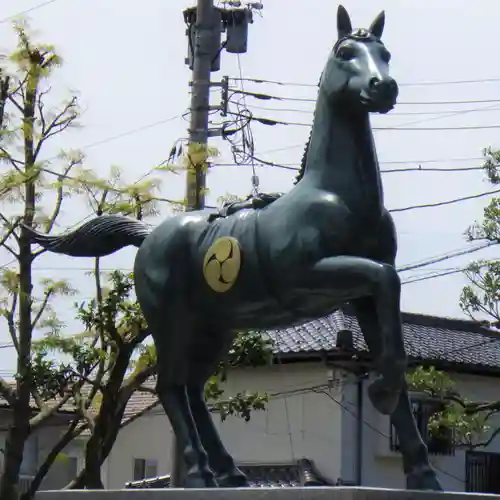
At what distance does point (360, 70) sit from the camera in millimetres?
5117

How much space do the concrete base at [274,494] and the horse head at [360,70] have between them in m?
1.57

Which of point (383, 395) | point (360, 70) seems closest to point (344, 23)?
point (360, 70)

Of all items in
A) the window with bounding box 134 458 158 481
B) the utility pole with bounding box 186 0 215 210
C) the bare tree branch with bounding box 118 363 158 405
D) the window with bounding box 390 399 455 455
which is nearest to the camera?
the bare tree branch with bounding box 118 363 158 405

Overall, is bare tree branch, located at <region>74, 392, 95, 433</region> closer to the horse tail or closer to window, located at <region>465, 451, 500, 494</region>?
the horse tail

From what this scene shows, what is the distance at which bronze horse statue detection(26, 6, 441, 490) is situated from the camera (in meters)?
5.00

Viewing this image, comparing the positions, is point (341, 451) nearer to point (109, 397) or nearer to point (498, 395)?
point (498, 395)

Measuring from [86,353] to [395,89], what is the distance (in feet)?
23.0

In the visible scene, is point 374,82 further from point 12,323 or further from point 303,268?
point 12,323

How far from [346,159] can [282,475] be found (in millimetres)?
16059

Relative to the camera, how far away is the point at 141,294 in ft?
19.2

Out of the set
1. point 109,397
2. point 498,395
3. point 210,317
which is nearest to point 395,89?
point 210,317

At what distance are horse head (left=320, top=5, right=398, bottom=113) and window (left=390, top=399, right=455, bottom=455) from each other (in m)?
6.69

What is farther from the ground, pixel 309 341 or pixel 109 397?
pixel 309 341

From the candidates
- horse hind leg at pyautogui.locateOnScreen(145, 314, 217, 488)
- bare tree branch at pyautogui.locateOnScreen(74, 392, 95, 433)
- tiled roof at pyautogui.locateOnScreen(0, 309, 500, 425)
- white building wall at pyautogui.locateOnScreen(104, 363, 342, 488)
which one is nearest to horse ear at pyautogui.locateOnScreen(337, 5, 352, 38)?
horse hind leg at pyautogui.locateOnScreen(145, 314, 217, 488)
